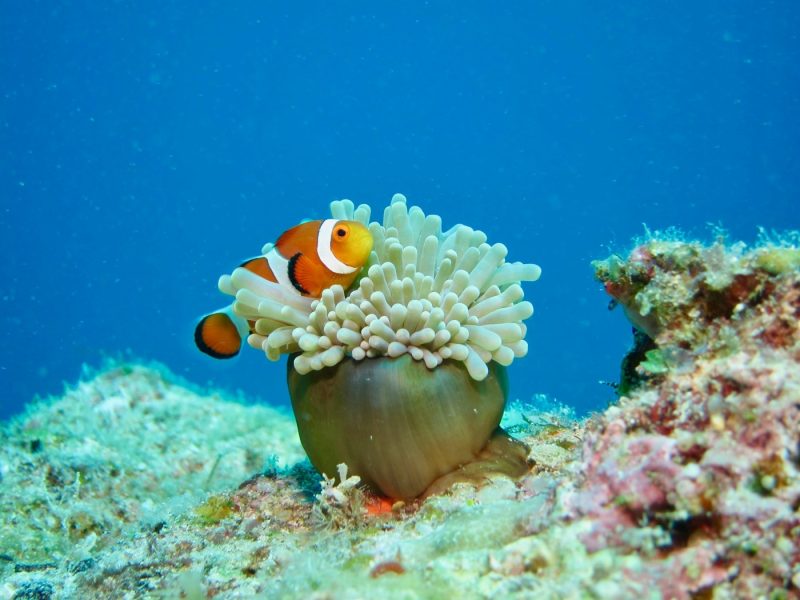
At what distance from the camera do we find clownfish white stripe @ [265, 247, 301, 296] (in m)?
3.20

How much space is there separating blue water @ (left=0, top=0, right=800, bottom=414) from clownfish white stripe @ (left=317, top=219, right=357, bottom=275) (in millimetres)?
28422

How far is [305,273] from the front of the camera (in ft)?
10.1

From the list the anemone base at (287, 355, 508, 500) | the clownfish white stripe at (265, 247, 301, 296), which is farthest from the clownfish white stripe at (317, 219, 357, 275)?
the anemone base at (287, 355, 508, 500)

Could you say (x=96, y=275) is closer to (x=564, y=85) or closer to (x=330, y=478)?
(x=564, y=85)

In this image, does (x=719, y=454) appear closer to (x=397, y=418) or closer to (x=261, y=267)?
(x=397, y=418)

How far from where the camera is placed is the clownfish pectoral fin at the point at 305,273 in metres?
3.06

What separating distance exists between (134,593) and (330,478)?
1024 mm

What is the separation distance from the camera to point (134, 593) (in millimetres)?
2586

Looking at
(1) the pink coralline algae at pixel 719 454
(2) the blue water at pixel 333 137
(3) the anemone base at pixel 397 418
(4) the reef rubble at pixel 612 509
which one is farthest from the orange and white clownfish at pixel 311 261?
(2) the blue water at pixel 333 137

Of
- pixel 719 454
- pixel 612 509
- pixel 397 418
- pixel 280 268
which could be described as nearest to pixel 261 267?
pixel 280 268

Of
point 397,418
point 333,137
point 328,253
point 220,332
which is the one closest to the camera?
point 397,418

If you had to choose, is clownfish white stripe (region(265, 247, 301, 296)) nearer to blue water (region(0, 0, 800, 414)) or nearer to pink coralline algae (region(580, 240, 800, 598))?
pink coralline algae (region(580, 240, 800, 598))

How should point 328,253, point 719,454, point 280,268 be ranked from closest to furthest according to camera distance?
point 719,454, point 328,253, point 280,268

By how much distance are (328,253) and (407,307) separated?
504 millimetres
